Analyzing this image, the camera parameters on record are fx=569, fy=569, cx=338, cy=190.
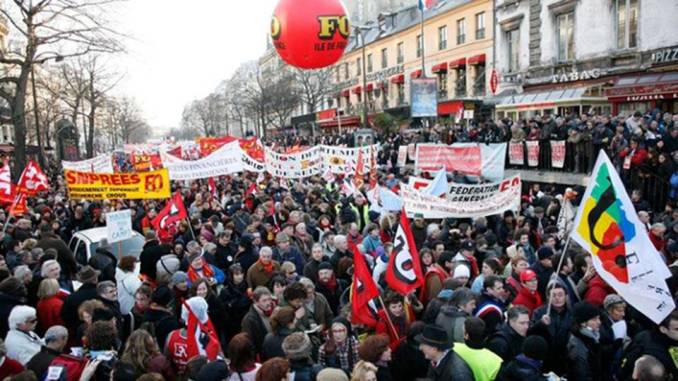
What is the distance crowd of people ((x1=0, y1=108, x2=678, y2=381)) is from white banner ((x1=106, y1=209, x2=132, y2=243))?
571 mm

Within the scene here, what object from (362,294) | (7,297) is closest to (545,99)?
(362,294)

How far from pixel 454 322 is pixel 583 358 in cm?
108

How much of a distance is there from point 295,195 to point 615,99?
14325mm

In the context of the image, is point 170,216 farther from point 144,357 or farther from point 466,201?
point 144,357

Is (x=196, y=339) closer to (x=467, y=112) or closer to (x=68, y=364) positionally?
(x=68, y=364)

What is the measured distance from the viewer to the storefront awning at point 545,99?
2417 centimetres

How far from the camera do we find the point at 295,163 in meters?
15.9

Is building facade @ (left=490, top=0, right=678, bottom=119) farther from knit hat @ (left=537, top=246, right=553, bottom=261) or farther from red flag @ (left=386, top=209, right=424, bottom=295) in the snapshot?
red flag @ (left=386, top=209, right=424, bottom=295)

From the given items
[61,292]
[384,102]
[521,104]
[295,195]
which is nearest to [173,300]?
[61,292]

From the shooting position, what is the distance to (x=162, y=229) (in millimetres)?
10047

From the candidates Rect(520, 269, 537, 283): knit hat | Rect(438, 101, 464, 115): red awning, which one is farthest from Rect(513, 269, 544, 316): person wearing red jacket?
Rect(438, 101, 464, 115): red awning

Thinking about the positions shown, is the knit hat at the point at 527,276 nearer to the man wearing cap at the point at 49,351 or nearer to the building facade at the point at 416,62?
the man wearing cap at the point at 49,351

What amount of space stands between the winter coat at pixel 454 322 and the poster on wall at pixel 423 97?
22894 millimetres

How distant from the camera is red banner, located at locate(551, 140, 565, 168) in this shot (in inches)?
628
